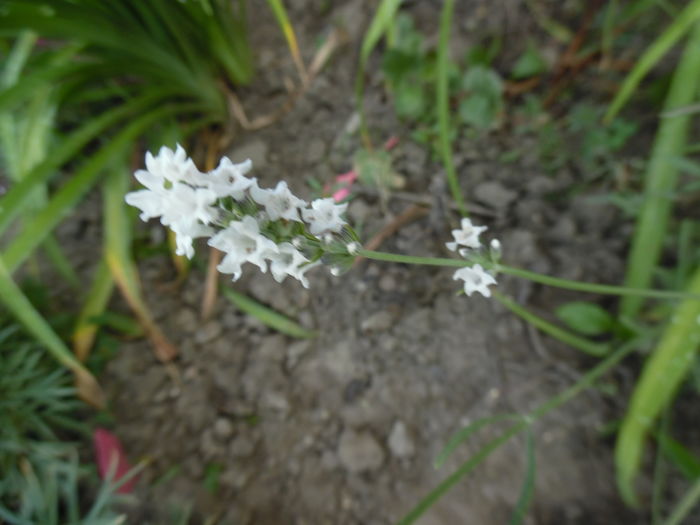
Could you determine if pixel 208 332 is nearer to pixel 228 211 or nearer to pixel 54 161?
pixel 54 161

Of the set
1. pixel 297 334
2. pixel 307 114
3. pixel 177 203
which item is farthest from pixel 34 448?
pixel 307 114

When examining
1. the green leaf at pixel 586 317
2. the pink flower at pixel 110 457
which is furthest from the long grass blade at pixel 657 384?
the pink flower at pixel 110 457

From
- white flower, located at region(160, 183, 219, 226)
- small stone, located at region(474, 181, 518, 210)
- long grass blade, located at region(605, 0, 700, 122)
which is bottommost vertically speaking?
white flower, located at region(160, 183, 219, 226)

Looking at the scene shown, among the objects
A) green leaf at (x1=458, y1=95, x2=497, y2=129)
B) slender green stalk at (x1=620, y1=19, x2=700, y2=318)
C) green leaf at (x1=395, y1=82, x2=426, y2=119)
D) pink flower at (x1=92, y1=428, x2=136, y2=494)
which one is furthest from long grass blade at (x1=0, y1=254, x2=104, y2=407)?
slender green stalk at (x1=620, y1=19, x2=700, y2=318)

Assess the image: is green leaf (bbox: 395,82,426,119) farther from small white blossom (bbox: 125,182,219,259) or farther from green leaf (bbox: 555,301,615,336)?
small white blossom (bbox: 125,182,219,259)

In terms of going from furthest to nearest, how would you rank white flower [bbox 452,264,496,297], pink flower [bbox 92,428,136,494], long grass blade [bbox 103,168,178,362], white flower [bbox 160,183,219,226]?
1. long grass blade [bbox 103,168,178,362]
2. pink flower [bbox 92,428,136,494]
3. white flower [bbox 452,264,496,297]
4. white flower [bbox 160,183,219,226]

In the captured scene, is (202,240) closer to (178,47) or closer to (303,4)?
(178,47)

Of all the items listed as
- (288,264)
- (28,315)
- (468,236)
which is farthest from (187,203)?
(28,315)

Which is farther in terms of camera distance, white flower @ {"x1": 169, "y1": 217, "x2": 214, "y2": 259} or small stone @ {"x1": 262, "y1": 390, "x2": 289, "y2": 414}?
small stone @ {"x1": 262, "y1": 390, "x2": 289, "y2": 414}
